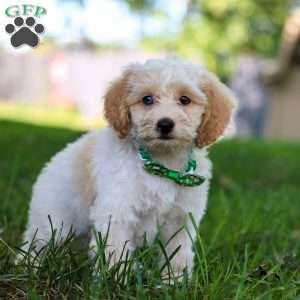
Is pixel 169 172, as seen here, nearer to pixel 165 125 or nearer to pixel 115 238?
pixel 165 125

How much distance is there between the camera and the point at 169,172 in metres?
3.94

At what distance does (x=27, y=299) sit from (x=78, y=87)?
2886 cm

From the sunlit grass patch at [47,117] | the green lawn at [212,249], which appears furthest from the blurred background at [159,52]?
the green lawn at [212,249]

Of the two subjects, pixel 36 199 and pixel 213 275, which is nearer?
pixel 213 275

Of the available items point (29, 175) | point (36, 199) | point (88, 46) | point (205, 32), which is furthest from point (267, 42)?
point (36, 199)

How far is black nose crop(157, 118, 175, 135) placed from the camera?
3643 mm

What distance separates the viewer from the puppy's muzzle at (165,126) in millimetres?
3643

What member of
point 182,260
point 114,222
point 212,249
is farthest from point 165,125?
point 212,249

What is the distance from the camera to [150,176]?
A: 3.89 metres

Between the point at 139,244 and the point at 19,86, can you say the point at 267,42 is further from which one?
the point at 139,244

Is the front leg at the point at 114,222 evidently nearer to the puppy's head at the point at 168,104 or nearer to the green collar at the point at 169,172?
the green collar at the point at 169,172

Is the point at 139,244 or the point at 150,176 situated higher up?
the point at 150,176

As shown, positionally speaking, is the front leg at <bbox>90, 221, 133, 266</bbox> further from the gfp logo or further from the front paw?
the gfp logo

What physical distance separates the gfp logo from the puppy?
667mm
